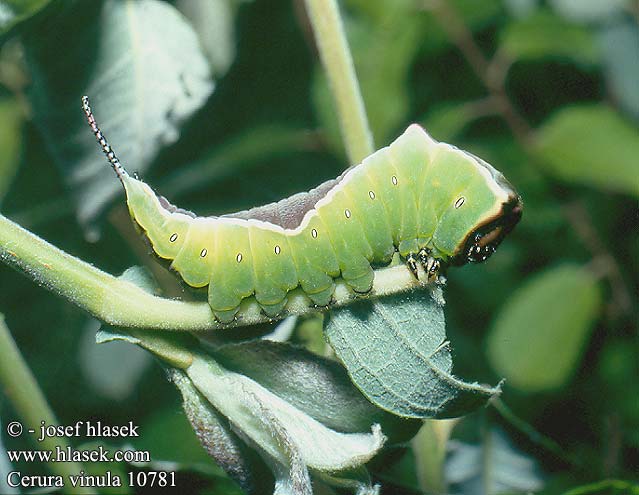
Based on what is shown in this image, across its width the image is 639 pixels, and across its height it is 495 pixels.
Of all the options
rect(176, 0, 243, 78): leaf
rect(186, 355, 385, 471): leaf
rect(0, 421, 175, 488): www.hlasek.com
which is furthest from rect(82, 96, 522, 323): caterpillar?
rect(176, 0, 243, 78): leaf

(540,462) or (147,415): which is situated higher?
(147,415)

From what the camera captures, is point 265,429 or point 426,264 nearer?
point 265,429

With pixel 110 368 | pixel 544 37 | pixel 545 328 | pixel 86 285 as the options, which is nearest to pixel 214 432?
pixel 86 285

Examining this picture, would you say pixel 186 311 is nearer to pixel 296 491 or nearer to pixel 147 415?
pixel 296 491

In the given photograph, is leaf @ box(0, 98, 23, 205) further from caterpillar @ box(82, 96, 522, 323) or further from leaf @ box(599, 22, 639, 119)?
leaf @ box(599, 22, 639, 119)

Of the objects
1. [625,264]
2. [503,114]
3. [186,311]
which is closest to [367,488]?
[186,311]

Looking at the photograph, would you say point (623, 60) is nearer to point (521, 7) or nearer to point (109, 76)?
point (521, 7)
